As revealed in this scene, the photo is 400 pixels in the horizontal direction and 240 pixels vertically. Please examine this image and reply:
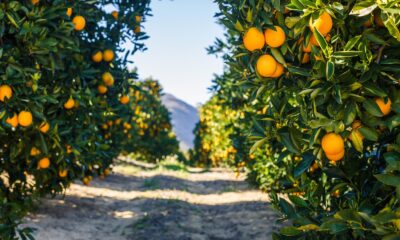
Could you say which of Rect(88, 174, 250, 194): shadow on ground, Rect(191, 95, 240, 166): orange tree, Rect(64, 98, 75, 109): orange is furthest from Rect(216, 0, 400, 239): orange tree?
Rect(88, 174, 250, 194): shadow on ground

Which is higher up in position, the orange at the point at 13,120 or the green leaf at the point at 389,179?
the orange at the point at 13,120

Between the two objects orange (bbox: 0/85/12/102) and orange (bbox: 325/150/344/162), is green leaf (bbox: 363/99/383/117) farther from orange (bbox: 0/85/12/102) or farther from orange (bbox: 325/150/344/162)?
orange (bbox: 0/85/12/102)

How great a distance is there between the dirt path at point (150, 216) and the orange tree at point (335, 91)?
14.0 ft

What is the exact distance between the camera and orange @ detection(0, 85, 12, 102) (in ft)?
13.0

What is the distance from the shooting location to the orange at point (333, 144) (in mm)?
2476

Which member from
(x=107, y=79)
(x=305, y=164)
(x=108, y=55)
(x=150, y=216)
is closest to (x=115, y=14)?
(x=108, y=55)

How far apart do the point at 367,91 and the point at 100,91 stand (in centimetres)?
409

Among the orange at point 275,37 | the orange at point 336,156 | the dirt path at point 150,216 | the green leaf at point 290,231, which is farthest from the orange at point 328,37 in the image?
the dirt path at point 150,216

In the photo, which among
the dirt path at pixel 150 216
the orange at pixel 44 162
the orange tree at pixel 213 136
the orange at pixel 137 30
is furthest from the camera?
the orange tree at pixel 213 136

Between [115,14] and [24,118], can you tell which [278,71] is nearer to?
[24,118]

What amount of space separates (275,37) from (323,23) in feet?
1.24

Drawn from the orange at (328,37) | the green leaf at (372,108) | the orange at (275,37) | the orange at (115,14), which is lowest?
the green leaf at (372,108)

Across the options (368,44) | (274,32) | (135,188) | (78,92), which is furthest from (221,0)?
(135,188)

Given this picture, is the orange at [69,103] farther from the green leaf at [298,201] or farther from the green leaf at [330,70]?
the green leaf at [330,70]
